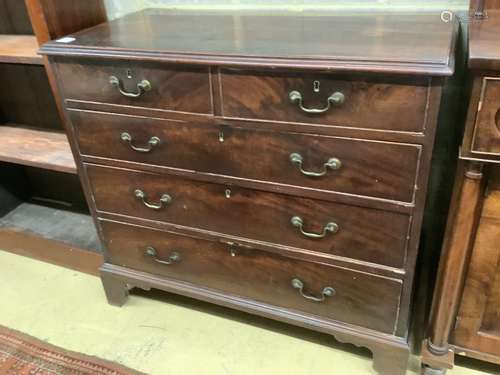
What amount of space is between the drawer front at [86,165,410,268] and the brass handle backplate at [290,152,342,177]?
0.28 ft

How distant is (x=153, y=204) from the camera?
137 centimetres

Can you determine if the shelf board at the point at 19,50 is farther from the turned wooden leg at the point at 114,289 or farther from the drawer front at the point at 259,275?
the turned wooden leg at the point at 114,289

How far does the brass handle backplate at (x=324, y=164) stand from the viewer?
1064 millimetres

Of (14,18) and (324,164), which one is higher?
(14,18)

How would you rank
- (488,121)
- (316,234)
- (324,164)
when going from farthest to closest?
(316,234) < (324,164) < (488,121)

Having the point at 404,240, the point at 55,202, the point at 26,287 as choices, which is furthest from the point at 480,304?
the point at 55,202

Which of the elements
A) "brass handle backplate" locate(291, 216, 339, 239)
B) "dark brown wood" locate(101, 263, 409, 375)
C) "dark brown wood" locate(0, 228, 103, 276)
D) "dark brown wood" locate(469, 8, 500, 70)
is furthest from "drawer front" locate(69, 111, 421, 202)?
"dark brown wood" locate(0, 228, 103, 276)

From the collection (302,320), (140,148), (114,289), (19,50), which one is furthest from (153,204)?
(19,50)

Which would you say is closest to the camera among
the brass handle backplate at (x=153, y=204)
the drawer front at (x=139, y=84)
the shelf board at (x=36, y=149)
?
the drawer front at (x=139, y=84)

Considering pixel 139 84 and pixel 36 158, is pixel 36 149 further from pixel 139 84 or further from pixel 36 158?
pixel 139 84

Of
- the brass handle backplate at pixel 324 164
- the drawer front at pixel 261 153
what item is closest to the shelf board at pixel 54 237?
the drawer front at pixel 261 153

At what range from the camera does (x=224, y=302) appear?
1.45 meters

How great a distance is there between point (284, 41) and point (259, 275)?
0.64 meters

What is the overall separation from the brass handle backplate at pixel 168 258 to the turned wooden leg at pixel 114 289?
194 mm
